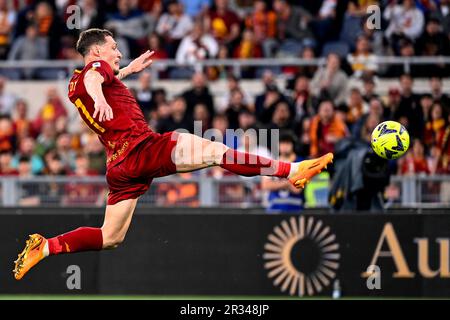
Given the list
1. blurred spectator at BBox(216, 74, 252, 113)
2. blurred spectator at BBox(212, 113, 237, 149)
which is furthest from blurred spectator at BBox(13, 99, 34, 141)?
blurred spectator at BBox(212, 113, 237, 149)

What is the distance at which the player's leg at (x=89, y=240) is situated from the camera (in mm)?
11172

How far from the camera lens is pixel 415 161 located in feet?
52.1

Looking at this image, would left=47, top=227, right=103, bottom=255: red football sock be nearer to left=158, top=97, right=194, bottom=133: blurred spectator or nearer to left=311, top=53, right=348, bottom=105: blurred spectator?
left=158, top=97, right=194, bottom=133: blurred spectator

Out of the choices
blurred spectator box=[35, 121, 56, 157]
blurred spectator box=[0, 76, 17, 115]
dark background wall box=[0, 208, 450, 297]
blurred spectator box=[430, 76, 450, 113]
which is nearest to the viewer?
dark background wall box=[0, 208, 450, 297]

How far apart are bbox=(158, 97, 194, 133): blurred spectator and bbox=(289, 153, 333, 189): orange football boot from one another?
21.9 feet

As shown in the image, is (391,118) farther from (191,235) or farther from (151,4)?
(151,4)

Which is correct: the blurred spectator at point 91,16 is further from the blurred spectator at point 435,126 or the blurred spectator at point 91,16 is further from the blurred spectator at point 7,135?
the blurred spectator at point 435,126

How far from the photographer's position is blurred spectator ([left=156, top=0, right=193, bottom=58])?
19406mm

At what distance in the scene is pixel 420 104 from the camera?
16.5 meters

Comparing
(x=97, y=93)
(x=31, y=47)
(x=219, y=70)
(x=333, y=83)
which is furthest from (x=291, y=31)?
(x=97, y=93)

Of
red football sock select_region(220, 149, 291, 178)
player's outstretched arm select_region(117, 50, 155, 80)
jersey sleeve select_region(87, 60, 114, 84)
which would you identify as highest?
player's outstretched arm select_region(117, 50, 155, 80)

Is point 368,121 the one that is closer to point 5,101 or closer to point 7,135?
point 7,135

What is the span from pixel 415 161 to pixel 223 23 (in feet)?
16.3

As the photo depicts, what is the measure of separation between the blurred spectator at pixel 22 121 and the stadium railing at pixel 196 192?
8.93 feet
